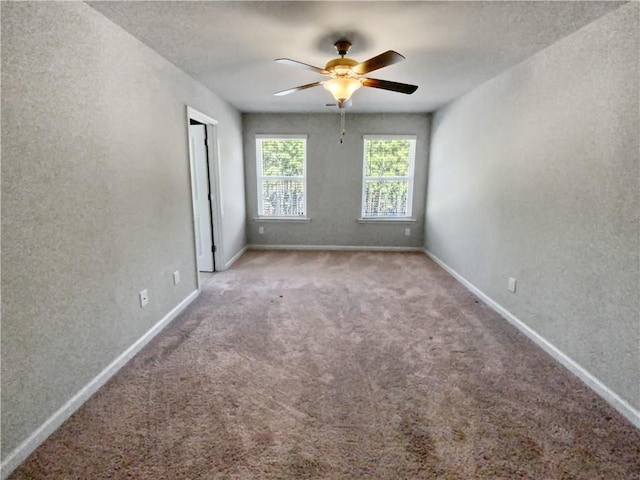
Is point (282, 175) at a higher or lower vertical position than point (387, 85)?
lower

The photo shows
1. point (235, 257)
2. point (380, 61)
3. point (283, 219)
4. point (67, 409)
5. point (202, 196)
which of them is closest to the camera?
point (67, 409)

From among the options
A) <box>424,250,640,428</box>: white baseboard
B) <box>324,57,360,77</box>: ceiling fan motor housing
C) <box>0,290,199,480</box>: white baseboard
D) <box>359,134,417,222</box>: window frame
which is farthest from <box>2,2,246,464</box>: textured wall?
<box>359,134,417,222</box>: window frame

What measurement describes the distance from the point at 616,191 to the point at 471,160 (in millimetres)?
1998

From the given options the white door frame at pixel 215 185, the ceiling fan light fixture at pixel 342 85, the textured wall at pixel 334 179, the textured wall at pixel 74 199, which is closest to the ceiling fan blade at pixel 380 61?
the ceiling fan light fixture at pixel 342 85

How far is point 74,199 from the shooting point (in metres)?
1.79

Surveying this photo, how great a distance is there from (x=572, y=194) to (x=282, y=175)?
4.17 meters

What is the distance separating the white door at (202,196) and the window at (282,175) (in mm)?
1398

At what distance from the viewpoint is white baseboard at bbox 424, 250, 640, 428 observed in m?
1.73

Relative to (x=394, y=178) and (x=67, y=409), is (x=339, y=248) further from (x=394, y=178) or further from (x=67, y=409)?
(x=67, y=409)

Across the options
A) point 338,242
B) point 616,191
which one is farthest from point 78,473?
point 338,242

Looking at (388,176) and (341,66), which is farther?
(388,176)

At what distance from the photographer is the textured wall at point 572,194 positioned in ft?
5.80

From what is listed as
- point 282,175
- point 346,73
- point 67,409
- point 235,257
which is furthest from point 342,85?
point 235,257

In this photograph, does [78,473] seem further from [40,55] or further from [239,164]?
[239,164]
